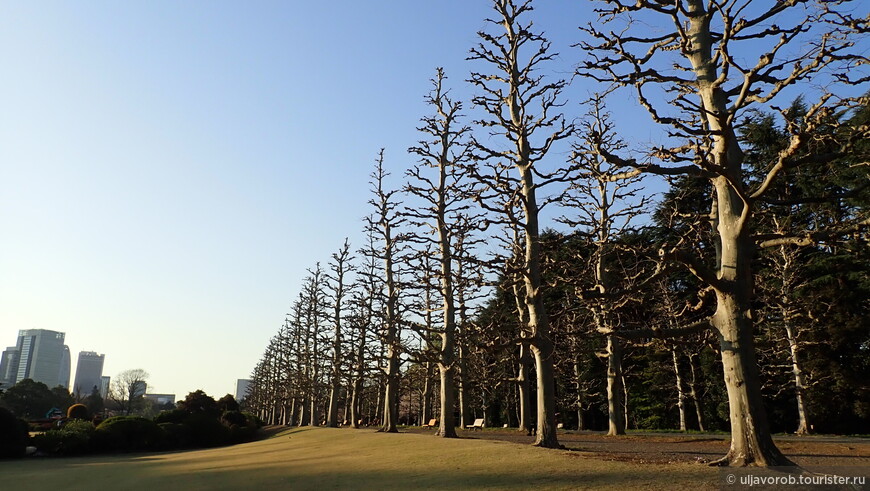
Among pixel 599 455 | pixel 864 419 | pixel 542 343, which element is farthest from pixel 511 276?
pixel 864 419

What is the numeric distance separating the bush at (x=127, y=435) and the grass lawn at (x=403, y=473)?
34.2 ft

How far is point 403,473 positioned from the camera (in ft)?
38.5

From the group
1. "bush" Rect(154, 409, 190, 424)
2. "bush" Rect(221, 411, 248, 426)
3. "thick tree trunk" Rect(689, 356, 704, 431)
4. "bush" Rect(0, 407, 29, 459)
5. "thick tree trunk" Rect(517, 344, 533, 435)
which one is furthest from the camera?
"bush" Rect(221, 411, 248, 426)

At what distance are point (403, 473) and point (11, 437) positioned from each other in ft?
85.8

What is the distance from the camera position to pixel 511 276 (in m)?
18.0

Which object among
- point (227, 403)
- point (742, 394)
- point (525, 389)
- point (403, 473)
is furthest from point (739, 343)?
point (227, 403)

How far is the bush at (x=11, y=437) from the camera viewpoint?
27250mm

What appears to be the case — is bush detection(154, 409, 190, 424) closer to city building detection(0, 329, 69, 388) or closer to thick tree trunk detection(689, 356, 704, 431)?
thick tree trunk detection(689, 356, 704, 431)

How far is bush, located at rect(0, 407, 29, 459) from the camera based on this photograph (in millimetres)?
27250

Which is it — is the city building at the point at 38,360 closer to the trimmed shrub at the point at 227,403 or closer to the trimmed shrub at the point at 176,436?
the trimmed shrub at the point at 227,403

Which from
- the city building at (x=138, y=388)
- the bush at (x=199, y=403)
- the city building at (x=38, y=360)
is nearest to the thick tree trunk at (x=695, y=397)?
the bush at (x=199, y=403)

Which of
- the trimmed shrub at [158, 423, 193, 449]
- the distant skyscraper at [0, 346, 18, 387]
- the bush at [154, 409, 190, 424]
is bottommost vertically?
the trimmed shrub at [158, 423, 193, 449]

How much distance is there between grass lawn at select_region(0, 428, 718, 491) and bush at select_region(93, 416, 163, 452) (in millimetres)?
10425

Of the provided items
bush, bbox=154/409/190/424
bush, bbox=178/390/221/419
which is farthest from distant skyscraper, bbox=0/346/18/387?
bush, bbox=154/409/190/424
